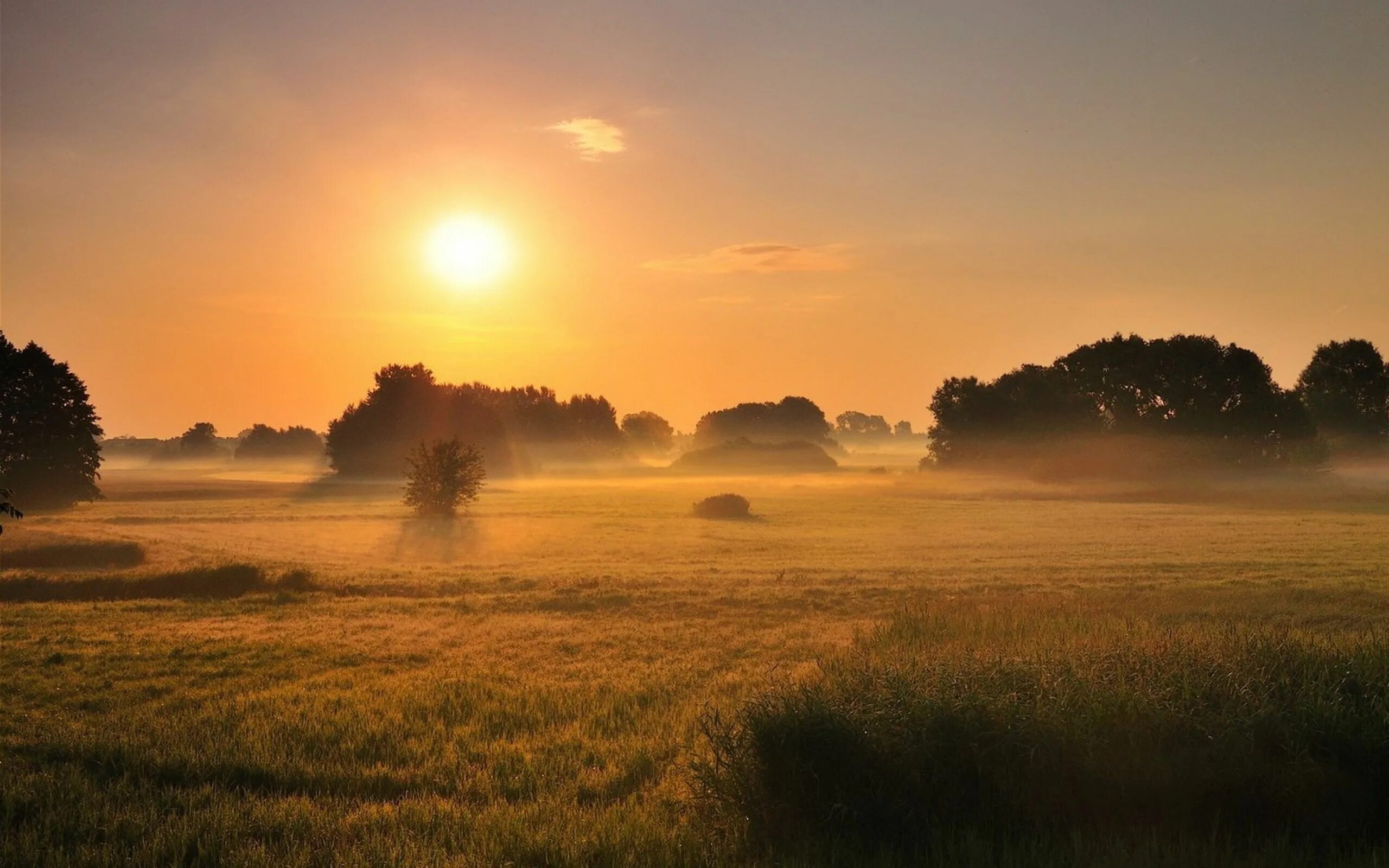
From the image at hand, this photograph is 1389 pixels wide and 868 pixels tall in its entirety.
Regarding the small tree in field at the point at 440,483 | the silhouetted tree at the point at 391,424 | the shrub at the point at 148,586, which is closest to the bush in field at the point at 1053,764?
the shrub at the point at 148,586

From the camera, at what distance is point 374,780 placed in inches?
389

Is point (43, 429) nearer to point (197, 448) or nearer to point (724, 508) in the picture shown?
point (724, 508)

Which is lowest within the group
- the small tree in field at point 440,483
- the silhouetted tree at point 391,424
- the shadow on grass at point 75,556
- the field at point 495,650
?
the field at point 495,650

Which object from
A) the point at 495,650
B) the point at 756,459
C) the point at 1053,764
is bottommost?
the point at 495,650

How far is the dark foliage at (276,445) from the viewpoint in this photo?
160375 millimetres

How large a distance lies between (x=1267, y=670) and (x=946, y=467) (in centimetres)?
9605

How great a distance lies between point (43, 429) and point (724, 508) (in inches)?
1616

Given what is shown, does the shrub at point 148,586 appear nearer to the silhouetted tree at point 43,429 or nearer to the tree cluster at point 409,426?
the silhouetted tree at point 43,429

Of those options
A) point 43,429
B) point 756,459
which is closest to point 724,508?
point 43,429

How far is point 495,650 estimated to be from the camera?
17.9 meters

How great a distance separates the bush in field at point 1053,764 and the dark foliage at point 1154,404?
81.2 m

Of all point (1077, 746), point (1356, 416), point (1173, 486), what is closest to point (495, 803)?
point (1077, 746)

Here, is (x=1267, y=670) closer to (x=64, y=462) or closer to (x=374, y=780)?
(x=374, y=780)

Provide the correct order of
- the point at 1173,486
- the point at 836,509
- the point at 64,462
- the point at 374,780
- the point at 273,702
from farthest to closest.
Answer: the point at 1173,486
the point at 836,509
the point at 64,462
the point at 273,702
the point at 374,780
